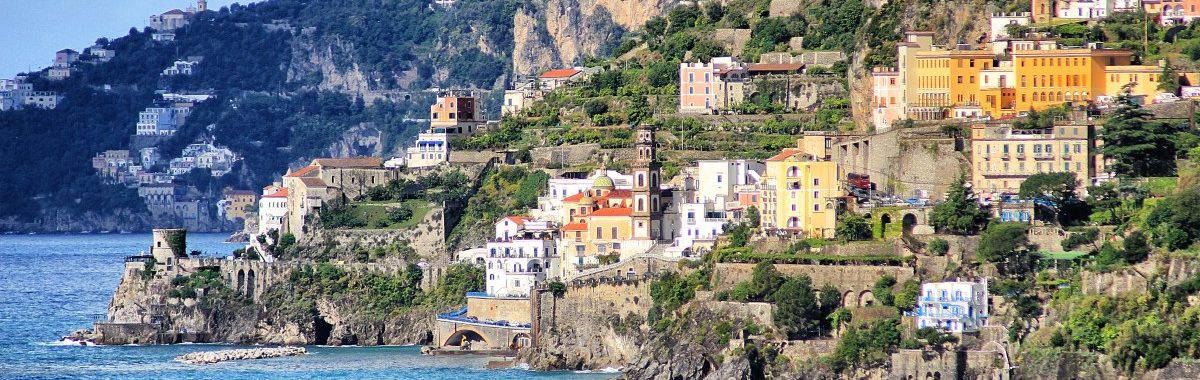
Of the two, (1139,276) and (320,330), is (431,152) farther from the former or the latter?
(1139,276)

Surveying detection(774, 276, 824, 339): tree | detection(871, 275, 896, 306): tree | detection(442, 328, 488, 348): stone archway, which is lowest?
detection(442, 328, 488, 348): stone archway

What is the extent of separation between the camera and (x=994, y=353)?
67.6 metres

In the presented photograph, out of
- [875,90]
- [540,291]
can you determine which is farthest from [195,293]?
[875,90]

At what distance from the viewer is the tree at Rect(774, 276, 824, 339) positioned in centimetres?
7188

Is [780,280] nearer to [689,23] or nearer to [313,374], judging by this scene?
[313,374]

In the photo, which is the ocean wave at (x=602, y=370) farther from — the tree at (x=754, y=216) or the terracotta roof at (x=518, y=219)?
the terracotta roof at (x=518, y=219)

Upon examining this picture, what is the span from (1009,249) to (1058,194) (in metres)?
4.20

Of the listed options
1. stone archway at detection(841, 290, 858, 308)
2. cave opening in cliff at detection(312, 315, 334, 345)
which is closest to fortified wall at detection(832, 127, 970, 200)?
stone archway at detection(841, 290, 858, 308)

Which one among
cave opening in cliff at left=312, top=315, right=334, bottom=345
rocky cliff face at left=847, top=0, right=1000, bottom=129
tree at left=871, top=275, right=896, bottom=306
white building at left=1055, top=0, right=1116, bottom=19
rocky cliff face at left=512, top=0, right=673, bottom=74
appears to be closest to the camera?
tree at left=871, top=275, right=896, bottom=306

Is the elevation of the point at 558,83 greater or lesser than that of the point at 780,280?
greater

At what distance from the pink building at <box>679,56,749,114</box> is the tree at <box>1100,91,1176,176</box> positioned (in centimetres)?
2301

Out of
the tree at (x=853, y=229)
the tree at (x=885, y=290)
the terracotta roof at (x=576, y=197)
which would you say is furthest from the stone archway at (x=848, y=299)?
the terracotta roof at (x=576, y=197)

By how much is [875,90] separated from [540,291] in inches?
540

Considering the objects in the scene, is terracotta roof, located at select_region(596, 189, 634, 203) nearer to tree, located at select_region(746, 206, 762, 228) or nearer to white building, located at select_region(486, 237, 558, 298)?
white building, located at select_region(486, 237, 558, 298)
